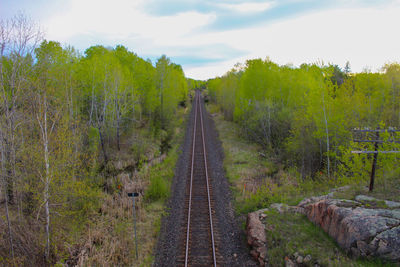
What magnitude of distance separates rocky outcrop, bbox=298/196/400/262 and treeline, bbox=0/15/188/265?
10488 millimetres

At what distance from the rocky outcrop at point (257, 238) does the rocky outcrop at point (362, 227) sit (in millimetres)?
2401

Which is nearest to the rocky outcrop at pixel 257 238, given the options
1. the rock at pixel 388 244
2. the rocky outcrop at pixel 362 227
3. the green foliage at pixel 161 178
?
the rocky outcrop at pixel 362 227

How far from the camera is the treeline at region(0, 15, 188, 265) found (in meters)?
9.25

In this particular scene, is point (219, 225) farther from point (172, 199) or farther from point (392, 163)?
point (392, 163)

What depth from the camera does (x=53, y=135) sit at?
1035 cm

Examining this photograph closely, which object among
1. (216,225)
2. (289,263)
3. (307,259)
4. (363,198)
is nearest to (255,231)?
(289,263)

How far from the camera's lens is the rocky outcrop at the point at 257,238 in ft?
30.0

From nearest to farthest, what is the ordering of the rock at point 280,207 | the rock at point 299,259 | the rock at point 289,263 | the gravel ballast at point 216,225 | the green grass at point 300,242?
the green grass at point 300,242 → the rock at point 299,259 → the rock at point 289,263 → the gravel ballast at point 216,225 → the rock at point 280,207

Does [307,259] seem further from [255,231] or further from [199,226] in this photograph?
[199,226]

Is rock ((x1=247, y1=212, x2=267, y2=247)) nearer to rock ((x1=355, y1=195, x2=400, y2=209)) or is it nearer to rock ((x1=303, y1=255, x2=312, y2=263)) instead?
rock ((x1=303, y1=255, x2=312, y2=263))

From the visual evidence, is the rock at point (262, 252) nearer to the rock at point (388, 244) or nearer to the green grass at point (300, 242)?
the green grass at point (300, 242)

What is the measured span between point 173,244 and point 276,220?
4.80 m

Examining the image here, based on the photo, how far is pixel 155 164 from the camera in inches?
822

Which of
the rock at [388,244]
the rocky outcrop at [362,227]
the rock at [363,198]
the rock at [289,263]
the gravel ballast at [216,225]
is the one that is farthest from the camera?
the gravel ballast at [216,225]
